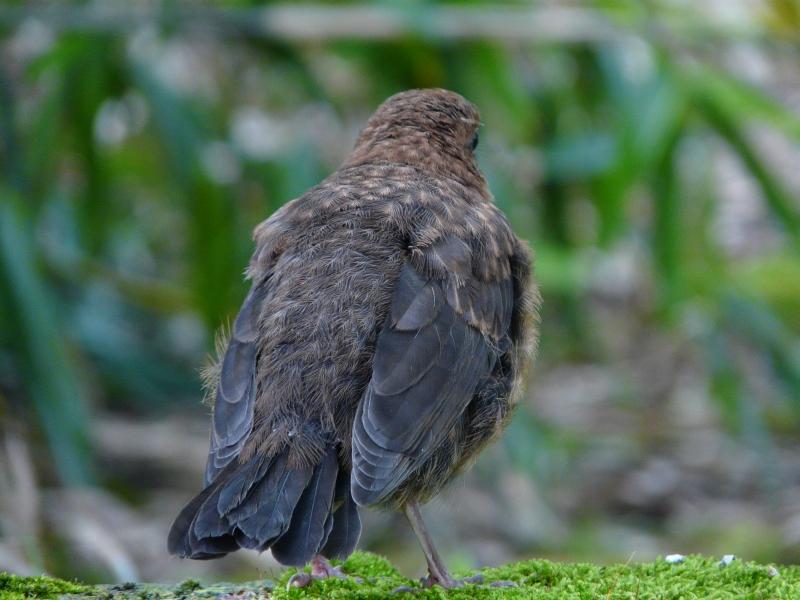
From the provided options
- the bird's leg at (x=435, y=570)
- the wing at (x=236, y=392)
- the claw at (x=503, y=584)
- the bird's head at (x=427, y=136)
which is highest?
the bird's head at (x=427, y=136)

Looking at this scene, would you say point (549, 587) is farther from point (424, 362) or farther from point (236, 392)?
point (236, 392)

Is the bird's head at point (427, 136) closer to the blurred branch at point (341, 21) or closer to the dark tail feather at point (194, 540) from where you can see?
the blurred branch at point (341, 21)

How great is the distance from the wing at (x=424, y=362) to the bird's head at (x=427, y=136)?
29.3 inches

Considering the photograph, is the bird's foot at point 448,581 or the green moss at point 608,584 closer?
the green moss at point 608,584

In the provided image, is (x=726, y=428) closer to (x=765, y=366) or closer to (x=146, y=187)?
(x=765, y=366)

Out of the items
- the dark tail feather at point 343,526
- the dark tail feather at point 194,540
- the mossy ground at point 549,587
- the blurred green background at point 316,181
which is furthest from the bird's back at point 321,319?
the blurred green background at point 316,181

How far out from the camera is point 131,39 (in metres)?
6.46

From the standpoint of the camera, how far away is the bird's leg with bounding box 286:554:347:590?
3316mm

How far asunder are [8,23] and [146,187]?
6.53 feet

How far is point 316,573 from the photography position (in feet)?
11.2

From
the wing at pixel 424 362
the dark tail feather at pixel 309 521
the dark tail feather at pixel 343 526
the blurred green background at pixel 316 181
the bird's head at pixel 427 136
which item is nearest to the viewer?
the dark tail feather at pixel 309 521

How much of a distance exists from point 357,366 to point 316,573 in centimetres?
57

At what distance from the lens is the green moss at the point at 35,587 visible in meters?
3.04

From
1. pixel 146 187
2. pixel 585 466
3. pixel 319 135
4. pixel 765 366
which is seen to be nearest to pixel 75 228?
pixel 146 187
